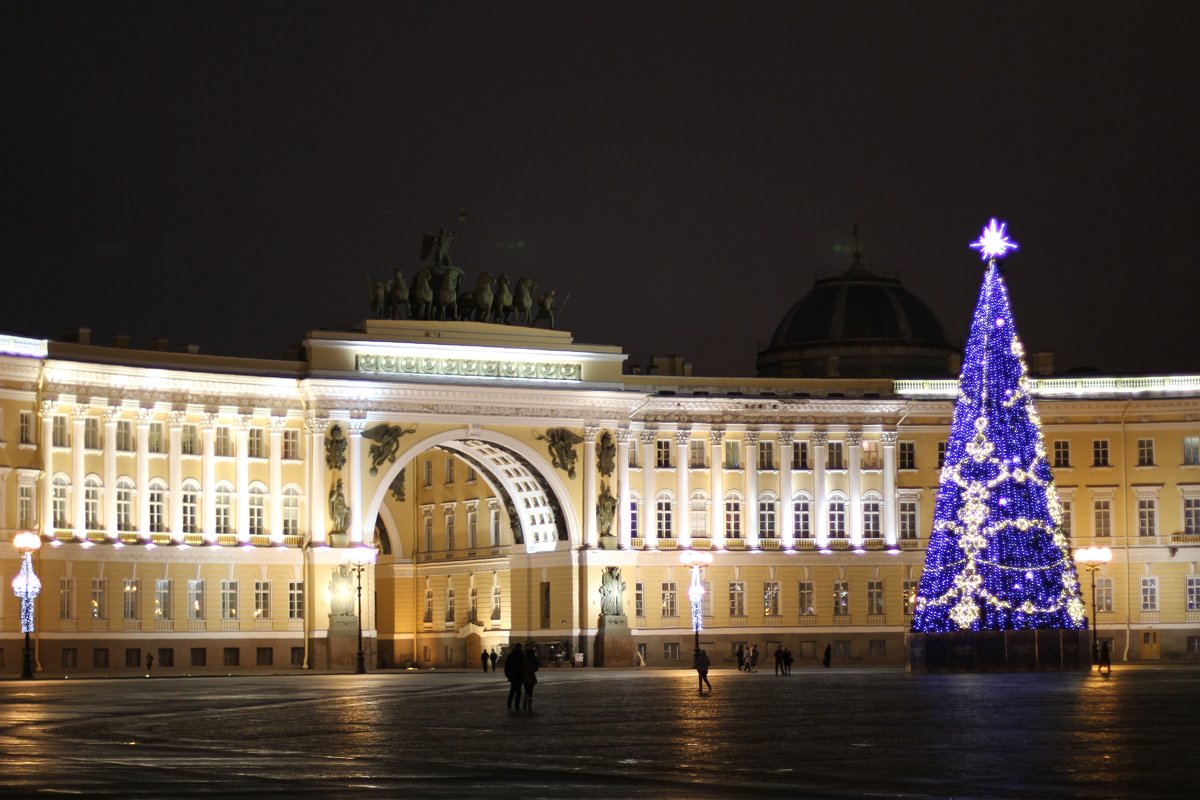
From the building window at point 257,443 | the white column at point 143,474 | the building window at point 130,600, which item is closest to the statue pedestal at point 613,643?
the building window at point 257,443

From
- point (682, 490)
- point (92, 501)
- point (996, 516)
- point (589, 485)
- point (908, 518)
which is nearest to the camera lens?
point (996, 516)

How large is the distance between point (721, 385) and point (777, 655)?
25776 millimetres

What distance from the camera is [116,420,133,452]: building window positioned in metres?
90.1

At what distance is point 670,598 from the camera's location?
102m

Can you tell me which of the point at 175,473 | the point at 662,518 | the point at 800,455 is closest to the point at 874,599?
the point at 800,455

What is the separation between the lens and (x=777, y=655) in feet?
262

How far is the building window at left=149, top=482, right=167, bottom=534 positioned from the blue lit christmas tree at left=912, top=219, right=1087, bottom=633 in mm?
33880

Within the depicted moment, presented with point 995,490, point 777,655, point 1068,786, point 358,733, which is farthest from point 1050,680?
point 1068,786

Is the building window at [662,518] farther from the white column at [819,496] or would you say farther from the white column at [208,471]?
the white column at [208,471]

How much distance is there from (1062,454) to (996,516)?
3409cm

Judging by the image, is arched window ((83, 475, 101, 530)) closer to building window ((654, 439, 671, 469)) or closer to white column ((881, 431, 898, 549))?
building window ((654, 439, 671, 469))

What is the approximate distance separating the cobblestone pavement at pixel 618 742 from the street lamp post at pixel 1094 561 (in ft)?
76.8

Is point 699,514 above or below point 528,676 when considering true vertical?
above

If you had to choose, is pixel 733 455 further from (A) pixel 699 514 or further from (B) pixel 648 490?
(B) pixel 648 490
